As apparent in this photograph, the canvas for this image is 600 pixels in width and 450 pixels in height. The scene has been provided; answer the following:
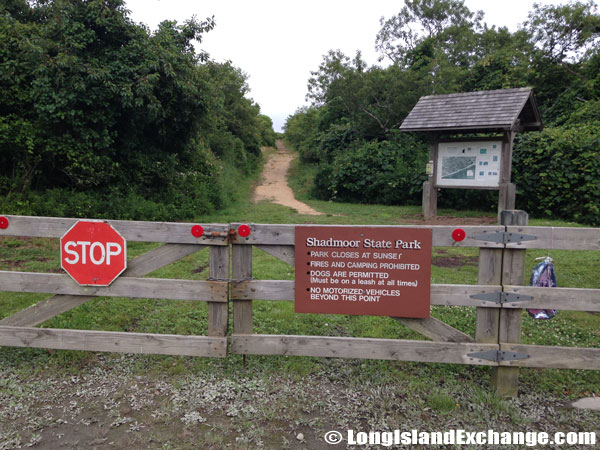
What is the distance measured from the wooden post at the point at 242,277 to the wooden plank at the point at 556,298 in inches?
81.8

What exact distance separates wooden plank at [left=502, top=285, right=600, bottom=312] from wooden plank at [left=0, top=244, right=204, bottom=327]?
2.60 metres

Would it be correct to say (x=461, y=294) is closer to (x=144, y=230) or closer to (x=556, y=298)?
(x=556, y=298)

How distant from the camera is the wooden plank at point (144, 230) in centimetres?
382

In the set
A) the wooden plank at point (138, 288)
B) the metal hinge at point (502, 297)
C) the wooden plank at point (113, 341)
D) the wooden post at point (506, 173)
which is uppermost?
the wooden post at point (506, 173)

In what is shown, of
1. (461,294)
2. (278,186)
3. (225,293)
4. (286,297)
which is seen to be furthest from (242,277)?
(278,186)

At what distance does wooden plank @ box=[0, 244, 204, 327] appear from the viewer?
12.8 feet

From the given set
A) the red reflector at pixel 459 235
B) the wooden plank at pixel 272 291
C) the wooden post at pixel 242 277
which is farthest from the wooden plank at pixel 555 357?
the wooden post at pixel 242 277

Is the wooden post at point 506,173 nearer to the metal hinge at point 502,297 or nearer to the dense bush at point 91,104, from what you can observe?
the dense bush at point 91,104

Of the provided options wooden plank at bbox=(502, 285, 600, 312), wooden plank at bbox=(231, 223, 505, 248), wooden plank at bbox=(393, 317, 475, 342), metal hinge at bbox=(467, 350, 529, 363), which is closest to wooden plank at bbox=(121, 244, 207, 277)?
wooden plank at bbox=(231, 223, 505, 248)

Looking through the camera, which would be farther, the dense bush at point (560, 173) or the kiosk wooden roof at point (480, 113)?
the dense bush at point (560, 173)

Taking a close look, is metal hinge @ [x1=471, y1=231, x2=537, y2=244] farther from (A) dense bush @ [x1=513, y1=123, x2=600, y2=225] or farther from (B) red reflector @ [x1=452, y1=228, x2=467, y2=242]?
(A) dense bush @ [x1=513, y1=123, x2=600, y2=225]

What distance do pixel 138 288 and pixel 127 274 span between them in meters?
0.15

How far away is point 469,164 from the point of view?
13.2 meters

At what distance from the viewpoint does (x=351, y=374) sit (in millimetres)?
4086
